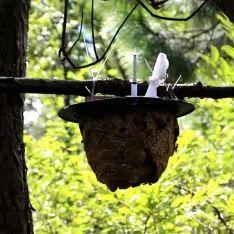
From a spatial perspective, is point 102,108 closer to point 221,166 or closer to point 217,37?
point 221,166

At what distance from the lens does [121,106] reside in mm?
1030

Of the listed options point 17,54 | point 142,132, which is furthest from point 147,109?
point 17,54

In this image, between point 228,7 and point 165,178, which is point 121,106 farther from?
point 165,178

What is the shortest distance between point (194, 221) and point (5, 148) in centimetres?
117

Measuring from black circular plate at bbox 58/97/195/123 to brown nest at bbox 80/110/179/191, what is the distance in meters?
0.01

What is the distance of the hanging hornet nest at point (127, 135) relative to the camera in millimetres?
1041

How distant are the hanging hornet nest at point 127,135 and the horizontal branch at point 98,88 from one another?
52 millimetres

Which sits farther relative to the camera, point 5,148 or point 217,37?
point 217,37

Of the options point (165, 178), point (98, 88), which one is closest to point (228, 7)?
point (165, 178)

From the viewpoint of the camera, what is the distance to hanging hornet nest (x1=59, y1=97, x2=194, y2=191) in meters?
1.04

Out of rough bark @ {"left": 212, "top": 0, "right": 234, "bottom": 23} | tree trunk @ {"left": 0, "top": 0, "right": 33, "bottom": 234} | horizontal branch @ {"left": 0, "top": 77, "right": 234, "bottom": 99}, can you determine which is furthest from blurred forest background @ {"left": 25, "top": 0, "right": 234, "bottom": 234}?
horizontal branch @ {"left": 0, "top": 77, "right": 234, "bottom": 99}

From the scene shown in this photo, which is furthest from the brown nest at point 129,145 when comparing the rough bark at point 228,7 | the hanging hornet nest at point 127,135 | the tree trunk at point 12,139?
the rough bark at point 228,7

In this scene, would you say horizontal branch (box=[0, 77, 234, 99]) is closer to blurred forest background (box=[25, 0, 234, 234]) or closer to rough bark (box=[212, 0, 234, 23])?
rough bark (box=[212, 0, 234, 23])

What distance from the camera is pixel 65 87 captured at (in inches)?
42.9
